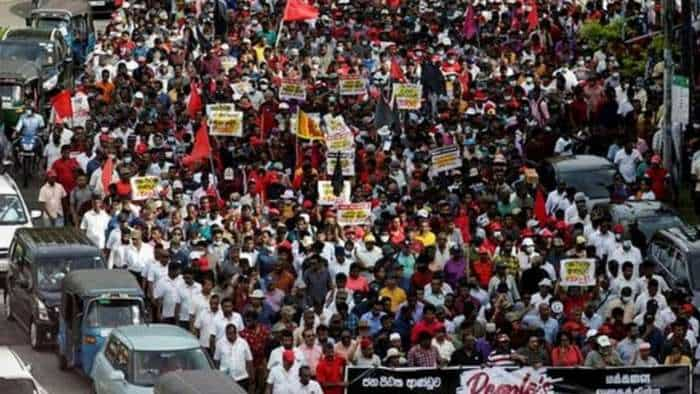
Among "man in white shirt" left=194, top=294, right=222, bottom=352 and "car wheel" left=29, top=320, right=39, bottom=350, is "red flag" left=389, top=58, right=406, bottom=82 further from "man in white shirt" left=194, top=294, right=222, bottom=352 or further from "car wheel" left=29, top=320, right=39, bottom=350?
"man in white shirt" left=194, top=294, right=222, bottom=352

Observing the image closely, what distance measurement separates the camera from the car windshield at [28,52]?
49.6 meters

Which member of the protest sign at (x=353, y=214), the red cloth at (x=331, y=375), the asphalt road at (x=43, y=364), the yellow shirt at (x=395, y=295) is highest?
the protest sign at (x=353, y=214)

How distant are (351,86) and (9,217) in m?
8.42

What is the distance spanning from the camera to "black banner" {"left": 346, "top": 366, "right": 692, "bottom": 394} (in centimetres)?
2816

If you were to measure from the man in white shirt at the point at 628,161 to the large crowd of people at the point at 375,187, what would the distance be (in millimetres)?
34

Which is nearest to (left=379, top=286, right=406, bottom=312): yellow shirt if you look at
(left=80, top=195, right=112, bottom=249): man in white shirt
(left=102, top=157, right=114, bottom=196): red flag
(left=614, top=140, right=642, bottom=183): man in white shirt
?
(left=80, top=195, right=112, bottom=249): man in white shirt

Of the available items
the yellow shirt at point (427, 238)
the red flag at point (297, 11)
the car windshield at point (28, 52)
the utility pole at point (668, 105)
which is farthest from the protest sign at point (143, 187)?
the car windshield at point (28, 52)

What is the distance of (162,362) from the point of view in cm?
2917

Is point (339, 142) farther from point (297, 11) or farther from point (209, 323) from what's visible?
point (297, 11)

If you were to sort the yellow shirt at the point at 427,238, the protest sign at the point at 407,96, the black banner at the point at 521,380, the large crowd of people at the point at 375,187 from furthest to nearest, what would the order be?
1. the protest sign at the point at 407,96
2. the yellow shirt at the point at 427,238
3. the large crowd of people at the point at 375,187
4. the black banner at the point at 521,380

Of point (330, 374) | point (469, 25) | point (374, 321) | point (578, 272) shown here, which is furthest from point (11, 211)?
point (469, 25)

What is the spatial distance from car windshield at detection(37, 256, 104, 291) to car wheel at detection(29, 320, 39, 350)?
0.54 metres

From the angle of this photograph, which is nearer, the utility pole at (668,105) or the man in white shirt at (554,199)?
the man in white shirt at (554,199)

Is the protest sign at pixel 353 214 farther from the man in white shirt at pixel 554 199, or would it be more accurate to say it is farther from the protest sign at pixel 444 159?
the protest sign at pixel 444 159
